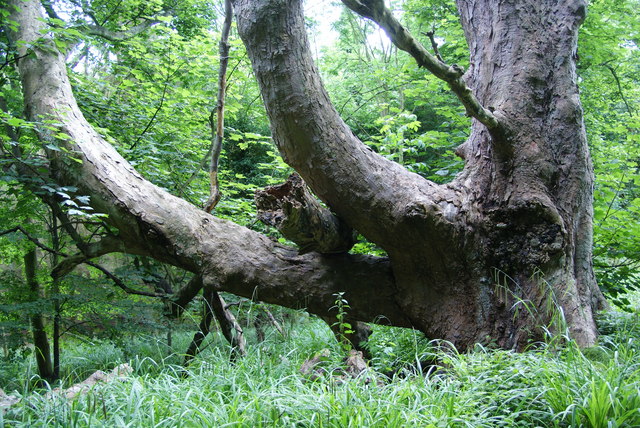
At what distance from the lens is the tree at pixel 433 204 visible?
2986 millimetres

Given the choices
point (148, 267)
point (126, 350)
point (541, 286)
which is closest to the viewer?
point (541, 286)

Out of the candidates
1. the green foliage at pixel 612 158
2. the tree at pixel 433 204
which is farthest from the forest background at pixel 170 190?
the tree at pixel 433 204

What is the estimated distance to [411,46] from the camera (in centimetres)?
249

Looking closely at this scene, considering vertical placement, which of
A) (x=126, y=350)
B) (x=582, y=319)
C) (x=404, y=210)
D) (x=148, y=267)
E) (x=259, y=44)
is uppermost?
(x=259, y=44)

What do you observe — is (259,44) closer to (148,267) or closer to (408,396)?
(408,396)

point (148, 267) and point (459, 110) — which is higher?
point (459, 110)

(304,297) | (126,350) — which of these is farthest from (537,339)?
(126,350)

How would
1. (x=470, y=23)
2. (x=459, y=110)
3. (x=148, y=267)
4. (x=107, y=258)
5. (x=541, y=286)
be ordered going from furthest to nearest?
(x=107, y=258), (x=459, y=110), (x=148, y=267), (x=470, y=23), (x=541, y=286)

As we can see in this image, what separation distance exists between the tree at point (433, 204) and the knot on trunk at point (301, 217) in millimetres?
115

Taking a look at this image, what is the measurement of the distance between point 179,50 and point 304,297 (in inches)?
151

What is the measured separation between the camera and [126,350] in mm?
4910

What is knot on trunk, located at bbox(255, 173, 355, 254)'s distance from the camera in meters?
3.06

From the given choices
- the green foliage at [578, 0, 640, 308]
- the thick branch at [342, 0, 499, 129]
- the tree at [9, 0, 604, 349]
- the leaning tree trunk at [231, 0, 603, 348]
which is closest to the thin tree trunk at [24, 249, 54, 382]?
the tree at [9, 0, 604, 349]

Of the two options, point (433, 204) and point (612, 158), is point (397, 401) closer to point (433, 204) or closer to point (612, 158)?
point (433, 204)
